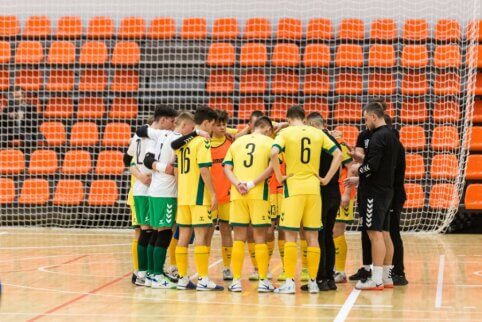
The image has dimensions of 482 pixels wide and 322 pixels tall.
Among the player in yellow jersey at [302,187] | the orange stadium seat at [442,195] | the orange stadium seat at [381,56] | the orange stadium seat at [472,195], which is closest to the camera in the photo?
the player in yellow jersey at [302,187]

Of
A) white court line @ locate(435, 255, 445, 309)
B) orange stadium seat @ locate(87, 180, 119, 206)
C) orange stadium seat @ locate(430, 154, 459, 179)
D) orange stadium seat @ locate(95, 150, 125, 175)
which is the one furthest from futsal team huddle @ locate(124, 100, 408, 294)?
orange stadium seat @ locate(95, 150, 125, 175)

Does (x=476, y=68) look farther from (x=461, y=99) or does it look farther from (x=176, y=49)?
(x=176, y=49)

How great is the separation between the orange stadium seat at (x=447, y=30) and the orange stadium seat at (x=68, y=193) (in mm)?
7010

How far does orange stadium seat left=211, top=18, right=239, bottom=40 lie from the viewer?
16172mm

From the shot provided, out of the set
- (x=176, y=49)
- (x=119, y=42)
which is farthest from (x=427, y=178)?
(x=119, y=42)

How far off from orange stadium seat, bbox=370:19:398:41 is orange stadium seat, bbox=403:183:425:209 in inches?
115

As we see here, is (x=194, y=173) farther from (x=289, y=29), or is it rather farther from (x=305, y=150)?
(x=289, y=29)

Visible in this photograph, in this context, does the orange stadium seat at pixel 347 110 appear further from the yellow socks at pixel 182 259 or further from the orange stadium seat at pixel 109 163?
the yellow socks at pixel 182 259

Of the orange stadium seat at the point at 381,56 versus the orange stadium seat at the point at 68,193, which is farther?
the orange stadium seat at the point at 381,56

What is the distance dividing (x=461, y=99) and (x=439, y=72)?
2.09 ft

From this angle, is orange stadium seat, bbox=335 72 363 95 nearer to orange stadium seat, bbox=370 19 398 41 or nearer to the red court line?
orange stadium seat, bbox=370 19 398 41

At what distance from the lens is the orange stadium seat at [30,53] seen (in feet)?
53.8

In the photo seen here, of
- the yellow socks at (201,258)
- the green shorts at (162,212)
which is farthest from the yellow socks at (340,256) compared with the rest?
the green shorts at (162,212)

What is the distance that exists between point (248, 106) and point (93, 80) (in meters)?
3.03
